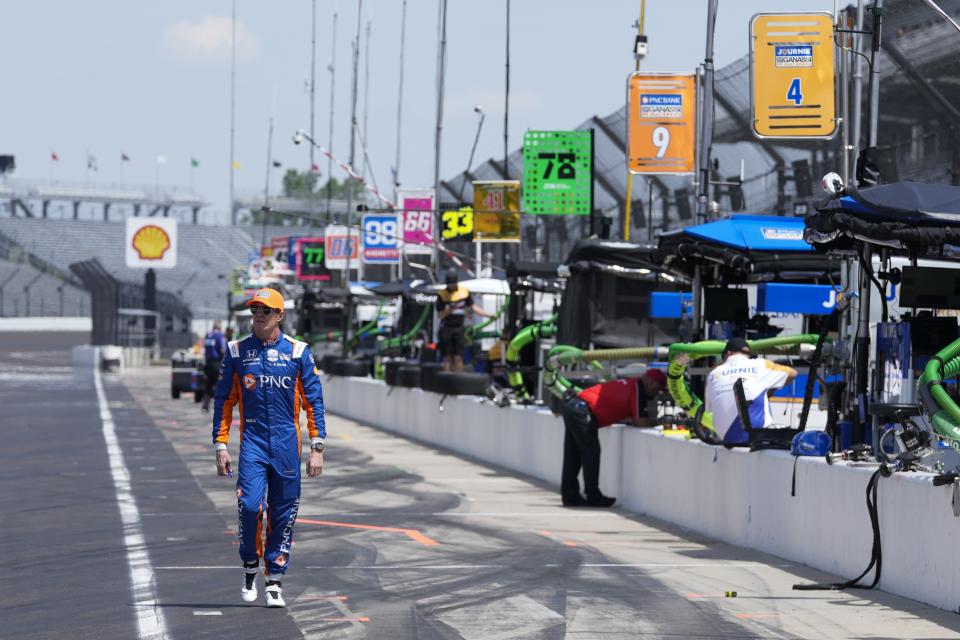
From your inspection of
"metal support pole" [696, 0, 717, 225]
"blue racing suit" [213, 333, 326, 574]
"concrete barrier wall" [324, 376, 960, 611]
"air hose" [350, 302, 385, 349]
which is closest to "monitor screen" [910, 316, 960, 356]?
"concrete barrier wall" [324, 376, 960, 611]

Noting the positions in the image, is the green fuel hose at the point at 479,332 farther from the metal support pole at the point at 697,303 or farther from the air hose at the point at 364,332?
the metal support pole at the point at 697,303

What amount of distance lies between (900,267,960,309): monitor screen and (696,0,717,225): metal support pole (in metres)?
6.54

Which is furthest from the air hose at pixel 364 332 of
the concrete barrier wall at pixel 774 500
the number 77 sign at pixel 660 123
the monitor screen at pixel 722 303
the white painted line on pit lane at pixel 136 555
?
the monitor screen at pixel 722 303

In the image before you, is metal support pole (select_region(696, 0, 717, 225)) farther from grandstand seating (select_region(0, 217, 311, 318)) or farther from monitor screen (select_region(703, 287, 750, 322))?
grandstand seating (select_region(0, 217, 311, 318))

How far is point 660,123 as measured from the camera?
2036 cm

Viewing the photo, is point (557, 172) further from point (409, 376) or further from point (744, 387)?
point (744, 387)

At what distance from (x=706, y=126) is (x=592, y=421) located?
3.93m

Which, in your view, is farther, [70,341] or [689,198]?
[70,341]

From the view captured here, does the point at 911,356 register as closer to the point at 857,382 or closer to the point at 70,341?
the point at 857,382

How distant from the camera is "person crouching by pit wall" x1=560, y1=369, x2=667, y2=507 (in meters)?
17.3

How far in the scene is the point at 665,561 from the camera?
42.5 ft

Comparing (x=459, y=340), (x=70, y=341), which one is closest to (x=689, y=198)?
(x=459, y=340)

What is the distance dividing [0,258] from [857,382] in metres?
124

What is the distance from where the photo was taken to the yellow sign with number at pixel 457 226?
33.9 metres
